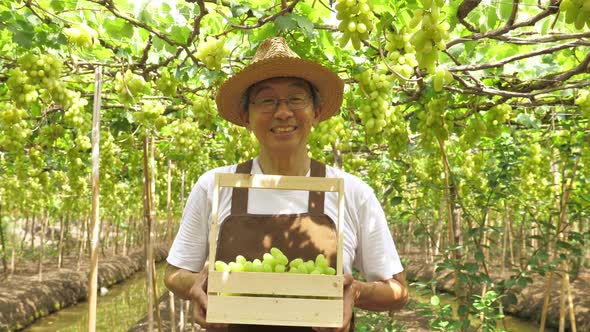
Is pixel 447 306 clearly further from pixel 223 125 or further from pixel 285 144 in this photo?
pixel 223 125

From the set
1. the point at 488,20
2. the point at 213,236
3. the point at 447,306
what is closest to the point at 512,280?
the point at 447,306

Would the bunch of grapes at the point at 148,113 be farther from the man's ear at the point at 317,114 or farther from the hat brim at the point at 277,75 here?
the man's ear at the point at 317,114

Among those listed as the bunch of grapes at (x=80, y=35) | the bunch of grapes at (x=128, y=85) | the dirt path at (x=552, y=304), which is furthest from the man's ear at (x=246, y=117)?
the dirt path at (x=552, y=304)

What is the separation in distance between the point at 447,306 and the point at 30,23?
3235 mm

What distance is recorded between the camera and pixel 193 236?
1.88 m

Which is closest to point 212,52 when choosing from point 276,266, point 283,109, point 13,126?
point 283,109

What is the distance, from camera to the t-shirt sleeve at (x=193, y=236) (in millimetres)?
1872

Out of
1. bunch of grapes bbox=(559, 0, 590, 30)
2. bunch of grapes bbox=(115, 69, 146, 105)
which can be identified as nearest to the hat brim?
bunch of grapes bbox=(559, 0, 590, 30)

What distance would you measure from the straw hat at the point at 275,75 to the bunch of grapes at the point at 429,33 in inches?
20.0

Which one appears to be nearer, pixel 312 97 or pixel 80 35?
pixel 312 97

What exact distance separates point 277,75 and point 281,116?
6.5 inches

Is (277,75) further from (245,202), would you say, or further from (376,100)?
(376,100)

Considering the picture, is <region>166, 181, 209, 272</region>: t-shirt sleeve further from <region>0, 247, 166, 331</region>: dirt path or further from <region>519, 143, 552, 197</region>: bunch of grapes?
<region>0, 247, 166, 331</region>: dirt path

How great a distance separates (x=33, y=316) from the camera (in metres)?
9.64
